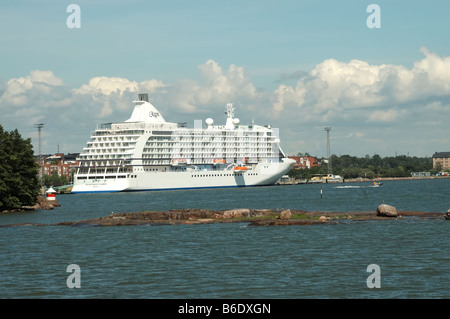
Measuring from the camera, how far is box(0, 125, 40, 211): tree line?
250 ft

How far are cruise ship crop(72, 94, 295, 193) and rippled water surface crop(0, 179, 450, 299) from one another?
295 feet

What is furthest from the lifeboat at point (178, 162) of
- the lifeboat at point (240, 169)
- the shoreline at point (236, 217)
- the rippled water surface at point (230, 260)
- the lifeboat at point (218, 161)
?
the rippled water surface at point (230, 260)

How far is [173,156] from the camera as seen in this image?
154m

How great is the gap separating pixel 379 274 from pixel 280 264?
564cm

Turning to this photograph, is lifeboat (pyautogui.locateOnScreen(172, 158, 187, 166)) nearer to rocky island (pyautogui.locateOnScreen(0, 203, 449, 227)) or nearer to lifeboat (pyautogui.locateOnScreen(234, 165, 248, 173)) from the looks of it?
lifeboat (pyautogui.locateOnScreen(234, 165, 248, 173))

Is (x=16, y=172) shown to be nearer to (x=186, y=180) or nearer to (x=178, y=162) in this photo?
(x=186, y=180)

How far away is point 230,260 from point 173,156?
118m

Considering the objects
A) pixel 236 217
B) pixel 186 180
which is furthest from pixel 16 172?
pixel 186 180

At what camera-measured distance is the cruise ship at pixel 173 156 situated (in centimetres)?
14288

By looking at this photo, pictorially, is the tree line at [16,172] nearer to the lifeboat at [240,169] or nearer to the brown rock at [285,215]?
the brown rock at [285,215]

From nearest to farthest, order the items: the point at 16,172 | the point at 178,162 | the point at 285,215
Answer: the point at 285,215 → the point at 16,172 → the point at 178,162

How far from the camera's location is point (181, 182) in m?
149

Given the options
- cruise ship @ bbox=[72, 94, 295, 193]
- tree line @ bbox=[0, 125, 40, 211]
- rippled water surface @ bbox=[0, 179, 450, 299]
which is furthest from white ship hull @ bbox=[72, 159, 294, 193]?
rippled water surface @ bbox=[0, 179, 450, 299]
